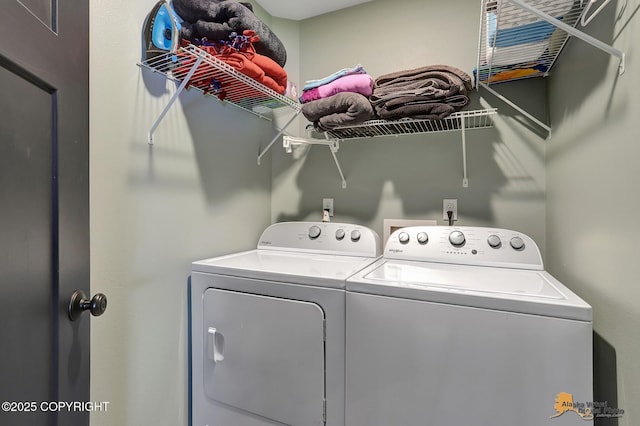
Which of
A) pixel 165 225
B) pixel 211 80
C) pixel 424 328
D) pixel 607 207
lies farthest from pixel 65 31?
pixel 607 207

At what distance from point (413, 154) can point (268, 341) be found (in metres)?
1.27

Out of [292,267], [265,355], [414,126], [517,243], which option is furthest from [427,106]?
[265,355]

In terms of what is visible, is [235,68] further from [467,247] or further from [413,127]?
[467,247]

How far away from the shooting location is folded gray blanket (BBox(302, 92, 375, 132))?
1.45 metres

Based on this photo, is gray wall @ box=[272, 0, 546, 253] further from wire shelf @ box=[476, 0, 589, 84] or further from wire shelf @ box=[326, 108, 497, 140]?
wire shelf @ box=[476, 0, 589, 84]

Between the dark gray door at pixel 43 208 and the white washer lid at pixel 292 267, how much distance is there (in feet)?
1.67

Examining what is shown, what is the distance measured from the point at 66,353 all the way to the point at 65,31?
2.72ft

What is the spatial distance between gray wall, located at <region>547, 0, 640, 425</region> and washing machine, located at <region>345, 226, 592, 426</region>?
0.31 feet

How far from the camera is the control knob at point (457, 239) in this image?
141cm

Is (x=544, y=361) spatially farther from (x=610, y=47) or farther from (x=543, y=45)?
(x=543, y=45)

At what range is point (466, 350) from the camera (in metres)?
0.90

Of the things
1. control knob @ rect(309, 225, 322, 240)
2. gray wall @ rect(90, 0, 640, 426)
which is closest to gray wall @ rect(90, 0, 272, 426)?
gray wall @ rect(90, 0, 640, 426)

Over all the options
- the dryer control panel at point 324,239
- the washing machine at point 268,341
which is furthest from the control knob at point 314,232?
the washing machine at point 268,341

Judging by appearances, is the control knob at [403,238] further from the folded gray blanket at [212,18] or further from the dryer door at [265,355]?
the folded gray blanket at [212,18]
